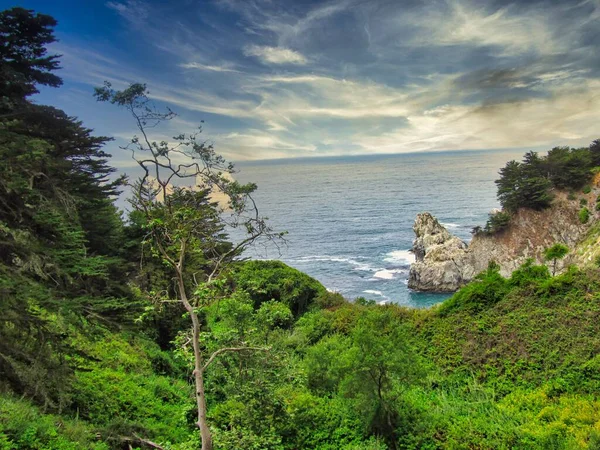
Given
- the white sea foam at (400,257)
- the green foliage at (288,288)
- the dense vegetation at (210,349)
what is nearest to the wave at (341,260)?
the white sea foam at (400,257)

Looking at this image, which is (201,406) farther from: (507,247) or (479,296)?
(507,247)

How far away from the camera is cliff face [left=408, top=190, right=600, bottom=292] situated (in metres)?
45.2

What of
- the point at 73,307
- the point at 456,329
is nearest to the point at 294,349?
the point at 456,329

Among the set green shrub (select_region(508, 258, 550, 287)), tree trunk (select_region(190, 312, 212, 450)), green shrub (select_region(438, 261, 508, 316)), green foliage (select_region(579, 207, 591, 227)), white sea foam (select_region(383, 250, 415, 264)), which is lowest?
white sea foam (select_region(383, 250, 415, 264))

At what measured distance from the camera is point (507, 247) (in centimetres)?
4688

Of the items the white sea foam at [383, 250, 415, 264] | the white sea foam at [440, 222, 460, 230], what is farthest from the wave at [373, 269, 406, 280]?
the white sea foam at [440, 222, 460, 230]

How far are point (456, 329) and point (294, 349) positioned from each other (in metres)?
7.90

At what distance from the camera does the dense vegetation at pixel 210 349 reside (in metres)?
7.30

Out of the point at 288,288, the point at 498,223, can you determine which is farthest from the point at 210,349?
the point at 498,223

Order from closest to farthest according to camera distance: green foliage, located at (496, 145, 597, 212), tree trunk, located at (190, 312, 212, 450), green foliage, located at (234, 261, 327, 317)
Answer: tree trunk, located at (190, 312, 212, 450) < green foliage, located at (234, 261, 327, 317) < green foliage, located at (496, 145, 597, 212)

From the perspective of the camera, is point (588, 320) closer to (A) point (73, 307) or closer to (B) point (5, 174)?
(A) point (73, 307)

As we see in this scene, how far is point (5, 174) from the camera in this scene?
27.0 ft

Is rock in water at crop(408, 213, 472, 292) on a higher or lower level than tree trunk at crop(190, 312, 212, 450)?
lower

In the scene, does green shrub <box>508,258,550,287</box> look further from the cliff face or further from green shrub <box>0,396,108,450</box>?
the cliff face
